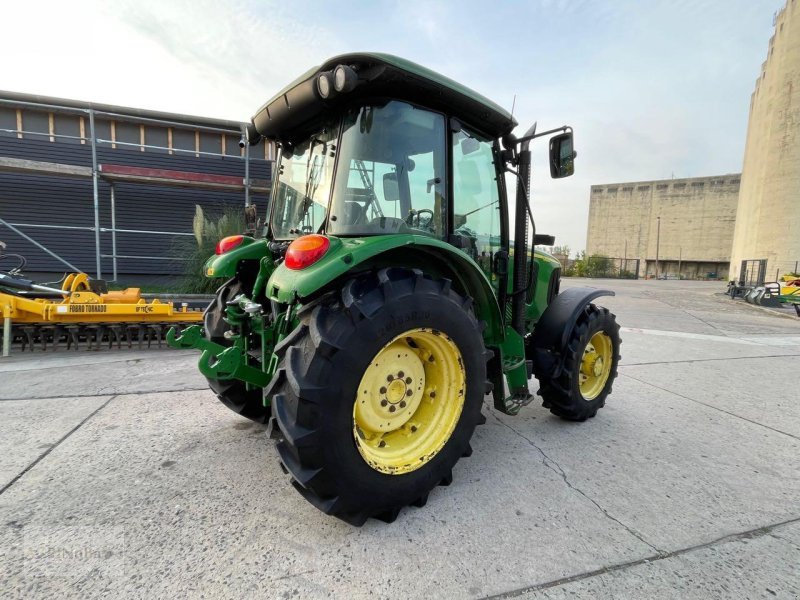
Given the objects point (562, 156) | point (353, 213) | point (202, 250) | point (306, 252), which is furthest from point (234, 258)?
point (202, 250)

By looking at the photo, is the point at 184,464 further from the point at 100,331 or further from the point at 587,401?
the point at 100,331

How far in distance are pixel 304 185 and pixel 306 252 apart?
966 millimetres

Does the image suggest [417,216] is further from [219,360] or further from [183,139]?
[183,139]

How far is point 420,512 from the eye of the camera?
6.85 ft

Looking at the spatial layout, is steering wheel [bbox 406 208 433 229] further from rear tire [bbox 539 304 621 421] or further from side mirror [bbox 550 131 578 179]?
rear tire [bbox 539 304 621 421]

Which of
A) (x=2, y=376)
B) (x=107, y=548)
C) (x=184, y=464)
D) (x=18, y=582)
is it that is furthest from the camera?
(x=2, y=376)

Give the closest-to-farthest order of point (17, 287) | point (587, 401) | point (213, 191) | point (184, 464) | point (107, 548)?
1. point (107, 548)
2. point (184, 464)
3. point (587, 401)
4. point (17, 287)
5. point (213, 191)

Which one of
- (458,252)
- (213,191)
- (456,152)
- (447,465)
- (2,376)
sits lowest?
(2,376)

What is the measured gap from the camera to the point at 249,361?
277cm

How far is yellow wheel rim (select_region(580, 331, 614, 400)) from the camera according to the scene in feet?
11.1

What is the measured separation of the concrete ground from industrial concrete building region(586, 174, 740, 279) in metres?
52.0

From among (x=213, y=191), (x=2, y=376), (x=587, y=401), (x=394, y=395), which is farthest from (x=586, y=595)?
Answer: (x=213, y=191)

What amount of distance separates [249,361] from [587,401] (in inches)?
106

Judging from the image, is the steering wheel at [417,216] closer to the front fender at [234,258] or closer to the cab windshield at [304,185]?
the cab windshield at [304,185]
